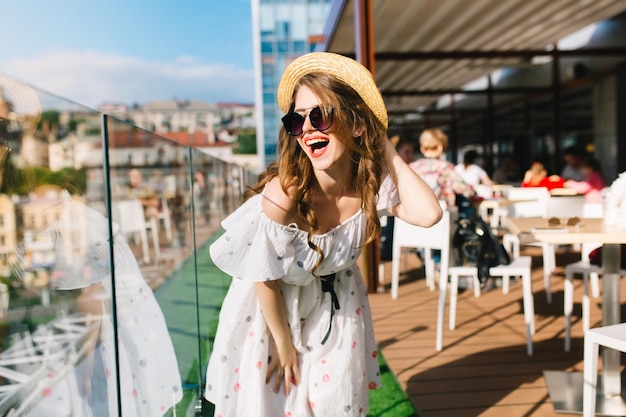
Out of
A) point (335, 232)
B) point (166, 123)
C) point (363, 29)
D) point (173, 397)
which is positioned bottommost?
point (173, 397)

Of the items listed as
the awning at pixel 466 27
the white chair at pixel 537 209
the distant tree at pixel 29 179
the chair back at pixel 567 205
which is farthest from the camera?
the awning at pixel 466 27

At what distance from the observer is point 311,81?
1359 millimetres

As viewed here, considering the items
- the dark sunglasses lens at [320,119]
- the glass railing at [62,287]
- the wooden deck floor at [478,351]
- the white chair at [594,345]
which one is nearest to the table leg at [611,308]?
the wooden deck floor at [478,351]

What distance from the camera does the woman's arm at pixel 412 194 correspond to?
1445 millimetres

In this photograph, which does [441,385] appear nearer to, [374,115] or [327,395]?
[327,395]

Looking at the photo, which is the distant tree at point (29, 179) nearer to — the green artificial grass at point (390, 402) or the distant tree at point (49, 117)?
the distant tree at point (49, 117)

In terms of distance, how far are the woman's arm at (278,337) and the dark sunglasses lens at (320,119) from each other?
400 millimetres

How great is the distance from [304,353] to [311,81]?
0.71 meters

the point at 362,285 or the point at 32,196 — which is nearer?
the point at 32,196

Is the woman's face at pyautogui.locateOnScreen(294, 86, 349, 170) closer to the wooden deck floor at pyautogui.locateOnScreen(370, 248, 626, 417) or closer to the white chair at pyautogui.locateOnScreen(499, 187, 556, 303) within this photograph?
the wooden deck floor at pyautogui.locateOnScreen(370, 248, 626, 417)

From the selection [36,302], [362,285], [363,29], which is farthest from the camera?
[363,29]

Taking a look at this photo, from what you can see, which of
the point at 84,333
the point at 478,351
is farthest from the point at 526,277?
the point at 84,333

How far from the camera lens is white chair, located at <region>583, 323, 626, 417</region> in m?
1.99

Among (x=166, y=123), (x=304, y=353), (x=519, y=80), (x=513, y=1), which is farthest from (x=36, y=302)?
(x=166, y=123)
